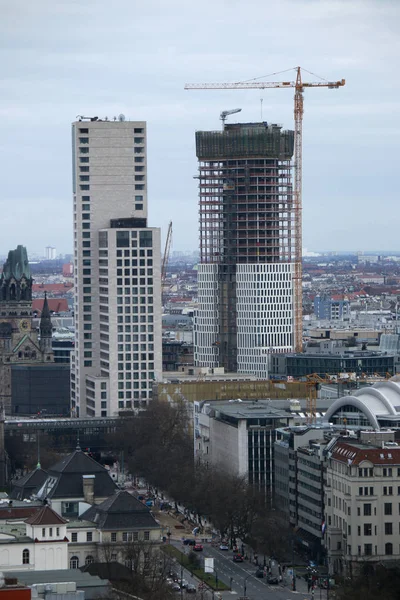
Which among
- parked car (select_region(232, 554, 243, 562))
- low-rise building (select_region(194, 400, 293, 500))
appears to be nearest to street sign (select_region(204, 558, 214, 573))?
parked car (select_region(232, 554, 243, 562))

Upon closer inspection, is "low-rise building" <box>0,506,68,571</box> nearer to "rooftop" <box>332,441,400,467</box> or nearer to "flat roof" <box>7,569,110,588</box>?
→ "flat roof" <box>7,569,110,588</box>

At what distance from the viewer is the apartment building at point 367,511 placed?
156 m

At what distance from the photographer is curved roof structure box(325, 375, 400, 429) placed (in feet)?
595

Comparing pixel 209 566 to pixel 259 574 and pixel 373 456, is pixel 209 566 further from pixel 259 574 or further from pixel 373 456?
pixel 373 456

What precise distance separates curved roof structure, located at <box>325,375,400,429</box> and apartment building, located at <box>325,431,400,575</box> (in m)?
19.4

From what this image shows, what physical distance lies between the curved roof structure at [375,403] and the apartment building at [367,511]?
19.4 meters

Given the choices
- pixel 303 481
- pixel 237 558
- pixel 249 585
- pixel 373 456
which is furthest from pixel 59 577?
pixel 303 481

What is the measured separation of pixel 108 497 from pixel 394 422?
28803 millimetres

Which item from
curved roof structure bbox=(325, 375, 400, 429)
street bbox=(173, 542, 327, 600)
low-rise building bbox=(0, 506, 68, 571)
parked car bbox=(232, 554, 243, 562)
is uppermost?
curved roof structure bbox=(325, 375, 400, 429)

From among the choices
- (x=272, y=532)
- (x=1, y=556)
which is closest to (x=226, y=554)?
(x=272, y=532)

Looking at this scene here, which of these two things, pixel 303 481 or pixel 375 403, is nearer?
pixel 303 481

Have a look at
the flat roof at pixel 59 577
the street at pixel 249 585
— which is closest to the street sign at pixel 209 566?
the street at pixel 249 585

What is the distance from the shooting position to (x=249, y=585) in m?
152

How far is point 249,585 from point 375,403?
36562 mm
